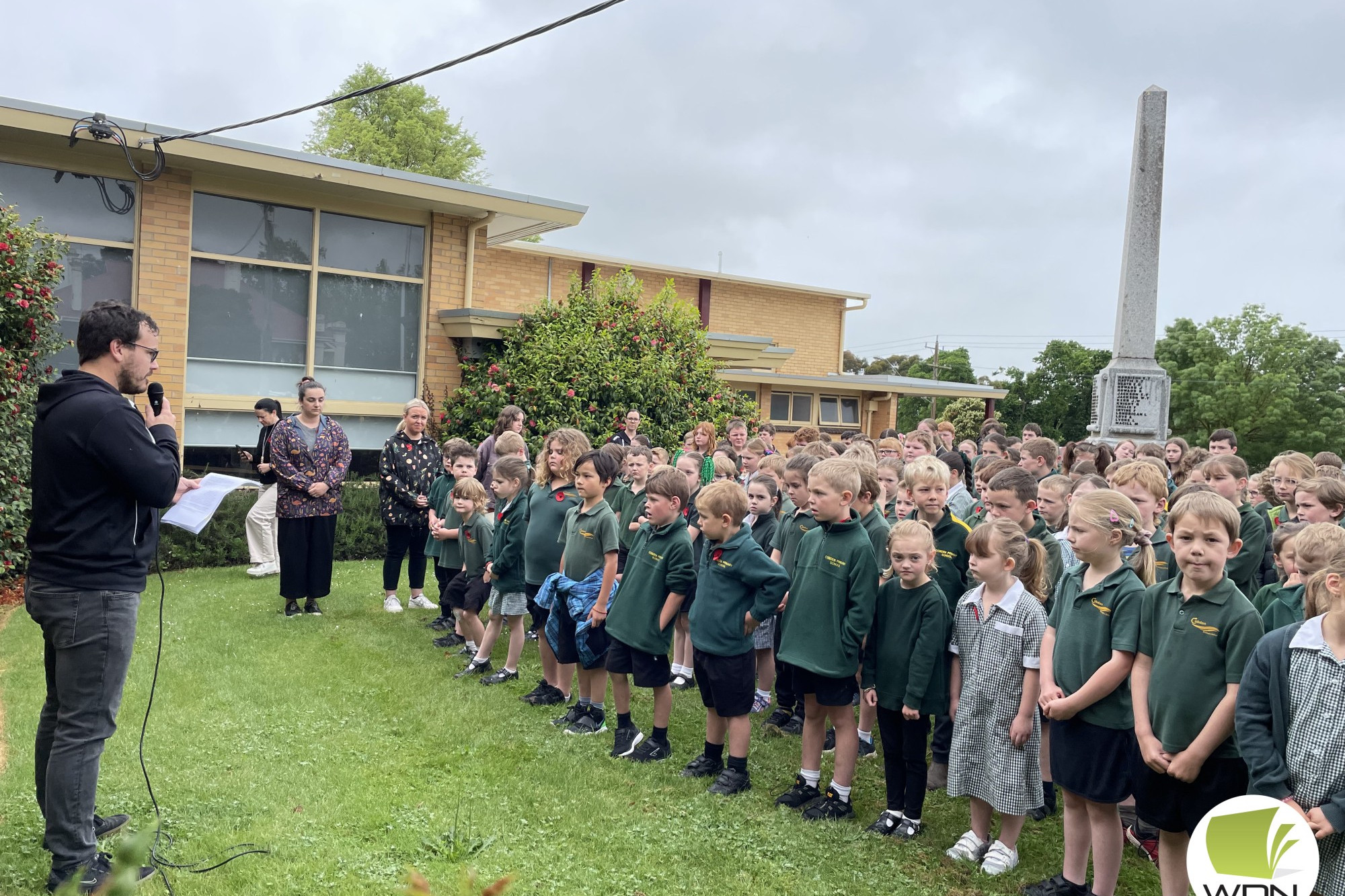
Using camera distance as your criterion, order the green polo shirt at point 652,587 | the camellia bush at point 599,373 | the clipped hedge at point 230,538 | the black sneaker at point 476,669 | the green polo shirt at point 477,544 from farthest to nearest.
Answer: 1. the camellia bush at point 599,373
2. the clipped hedge at point 230,538
3. the green polo shirt at point 477,544
4. the black sneaker at point 476,669
5. the green polo shirt at point 652,587

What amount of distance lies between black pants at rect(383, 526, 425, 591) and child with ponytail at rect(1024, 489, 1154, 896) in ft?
21.6

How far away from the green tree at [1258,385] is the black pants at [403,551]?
Result: 36133 mm

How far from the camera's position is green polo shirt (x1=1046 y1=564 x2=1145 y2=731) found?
12.7 ft

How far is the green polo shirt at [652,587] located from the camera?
5531mm

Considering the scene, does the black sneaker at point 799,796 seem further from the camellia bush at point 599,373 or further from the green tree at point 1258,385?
the green tree at point 1258,385

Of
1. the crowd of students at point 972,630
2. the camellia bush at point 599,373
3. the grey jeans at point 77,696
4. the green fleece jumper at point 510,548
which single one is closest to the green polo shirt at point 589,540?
the crowd of students at point 972,630

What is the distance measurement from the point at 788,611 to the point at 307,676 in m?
3.86

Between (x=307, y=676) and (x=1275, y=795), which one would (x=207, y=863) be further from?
(x=1275, y=795)

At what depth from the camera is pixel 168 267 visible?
11641mm

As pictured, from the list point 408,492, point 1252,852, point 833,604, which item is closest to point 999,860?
point 833,604

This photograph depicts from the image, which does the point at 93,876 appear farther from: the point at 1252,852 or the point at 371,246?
the point at 371,246

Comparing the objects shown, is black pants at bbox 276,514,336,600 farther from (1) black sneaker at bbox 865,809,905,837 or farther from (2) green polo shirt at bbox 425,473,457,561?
(1) black sneaker at bbox 865,809,905,837

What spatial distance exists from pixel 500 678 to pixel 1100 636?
4.46m

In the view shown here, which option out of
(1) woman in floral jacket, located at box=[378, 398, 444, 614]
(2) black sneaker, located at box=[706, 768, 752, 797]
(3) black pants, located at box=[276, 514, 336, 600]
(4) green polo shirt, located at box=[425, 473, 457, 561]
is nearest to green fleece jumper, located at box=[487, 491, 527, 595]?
(4) green polo shirt, located at box=[425, 473, 457, 561]
